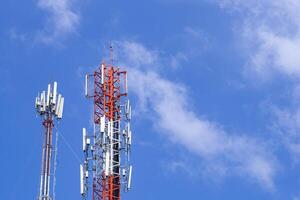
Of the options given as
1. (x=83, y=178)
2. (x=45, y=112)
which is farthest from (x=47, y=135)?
(x=83, y=178)

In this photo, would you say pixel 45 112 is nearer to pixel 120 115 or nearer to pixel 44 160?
Result: pixel 44 160

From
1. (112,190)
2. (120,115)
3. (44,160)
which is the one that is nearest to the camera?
(44,160)

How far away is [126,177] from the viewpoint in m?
95.1

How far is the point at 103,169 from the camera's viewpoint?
95375mm

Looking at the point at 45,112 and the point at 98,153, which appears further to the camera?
the point at 98,153

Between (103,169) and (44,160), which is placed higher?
(103,169)

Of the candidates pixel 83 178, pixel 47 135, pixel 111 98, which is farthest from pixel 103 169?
pixel 47 135

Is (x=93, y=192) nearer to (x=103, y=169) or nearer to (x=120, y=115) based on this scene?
(x=103, y=169)

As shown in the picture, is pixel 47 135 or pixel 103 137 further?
pixel 103 137

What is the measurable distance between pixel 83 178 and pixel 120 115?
30.7 feet

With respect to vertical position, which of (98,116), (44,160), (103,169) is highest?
(98,116)

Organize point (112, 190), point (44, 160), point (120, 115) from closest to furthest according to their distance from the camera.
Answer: point (44, 160) < point (112, 190) < point (120, 115)

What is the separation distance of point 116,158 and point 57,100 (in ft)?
53.0

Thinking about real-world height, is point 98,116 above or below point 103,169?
above
